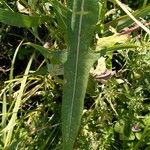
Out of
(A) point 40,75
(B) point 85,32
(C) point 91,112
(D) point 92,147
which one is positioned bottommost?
(D) point 92,147

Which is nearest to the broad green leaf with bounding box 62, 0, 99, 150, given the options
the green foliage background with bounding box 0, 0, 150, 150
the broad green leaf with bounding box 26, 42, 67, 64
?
the broad green leaf with bounding box 26, 42, 67, 64

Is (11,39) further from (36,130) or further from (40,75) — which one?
(36,130)

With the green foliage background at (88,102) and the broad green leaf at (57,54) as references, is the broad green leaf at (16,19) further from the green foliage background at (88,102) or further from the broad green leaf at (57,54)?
the broad green leaf at (57,54)

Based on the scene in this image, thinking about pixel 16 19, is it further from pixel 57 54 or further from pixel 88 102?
pixel 88 102

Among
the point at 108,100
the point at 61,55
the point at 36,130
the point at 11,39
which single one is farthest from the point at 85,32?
the point at 11,39

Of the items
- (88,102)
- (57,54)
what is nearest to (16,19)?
(57,54)

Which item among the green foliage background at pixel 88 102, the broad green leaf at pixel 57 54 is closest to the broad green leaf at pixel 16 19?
the green foliage background at pixel 88 102

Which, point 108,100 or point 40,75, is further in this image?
point 40,75

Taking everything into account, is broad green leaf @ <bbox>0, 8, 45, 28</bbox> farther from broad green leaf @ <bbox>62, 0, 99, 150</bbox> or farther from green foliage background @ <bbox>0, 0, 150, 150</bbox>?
broad green leaf @ <bbox>62, 0, 99, 150</bbox>
